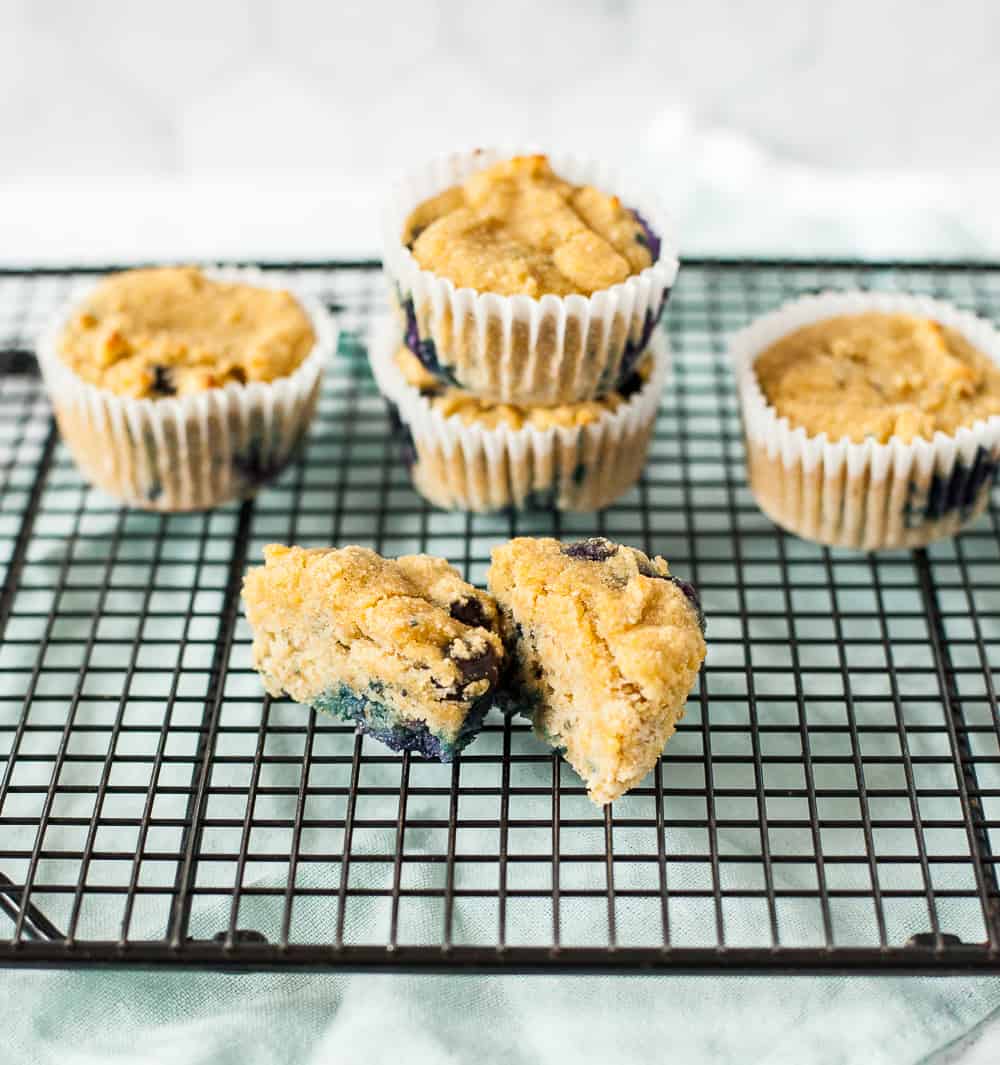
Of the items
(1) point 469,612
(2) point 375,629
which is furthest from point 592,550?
(2) point 375,629

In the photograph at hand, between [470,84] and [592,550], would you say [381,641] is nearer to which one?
[592,550]

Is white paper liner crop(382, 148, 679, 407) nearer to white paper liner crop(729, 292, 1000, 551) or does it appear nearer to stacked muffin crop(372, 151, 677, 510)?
stacked muffin crop(372, 151, 677, 510)

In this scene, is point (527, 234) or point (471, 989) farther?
point (527, 234)

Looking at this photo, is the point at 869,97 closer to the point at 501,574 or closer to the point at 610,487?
the point at 610,487

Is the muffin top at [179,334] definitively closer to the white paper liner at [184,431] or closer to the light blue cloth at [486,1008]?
the white paper liner at [184,431]

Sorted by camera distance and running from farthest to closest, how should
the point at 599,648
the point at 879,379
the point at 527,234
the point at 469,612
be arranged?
the point at 879,379, the point at 527,234, the point at 469,612, the point at 599,648

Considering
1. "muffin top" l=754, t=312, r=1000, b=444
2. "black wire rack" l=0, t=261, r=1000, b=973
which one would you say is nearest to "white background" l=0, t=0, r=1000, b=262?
"muffin top" l=754, t=312, r=1000, b=444

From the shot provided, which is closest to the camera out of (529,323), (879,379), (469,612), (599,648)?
(599,648)
